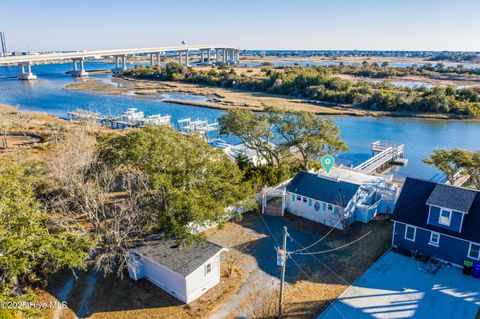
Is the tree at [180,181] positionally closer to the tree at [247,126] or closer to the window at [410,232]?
the tree at [247,126]

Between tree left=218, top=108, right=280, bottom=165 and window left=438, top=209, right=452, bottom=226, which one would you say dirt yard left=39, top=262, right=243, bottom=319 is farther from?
tree left=218, top=108, right=280, bottom=165

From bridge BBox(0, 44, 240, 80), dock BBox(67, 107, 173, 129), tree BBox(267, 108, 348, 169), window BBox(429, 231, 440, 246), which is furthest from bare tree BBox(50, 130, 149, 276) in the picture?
bridge BBox(0, 44, 240, 80)

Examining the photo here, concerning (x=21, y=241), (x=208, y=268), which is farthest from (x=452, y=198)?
(x=21, y=241)

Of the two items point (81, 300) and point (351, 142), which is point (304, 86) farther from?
point (81, 300)

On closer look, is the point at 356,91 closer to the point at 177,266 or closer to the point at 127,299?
the point at 177,266

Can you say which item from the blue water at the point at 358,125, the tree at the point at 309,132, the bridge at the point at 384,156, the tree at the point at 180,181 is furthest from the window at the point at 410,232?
the blue water at the point at 358,125

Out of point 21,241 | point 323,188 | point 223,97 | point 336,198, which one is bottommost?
point 336,198
